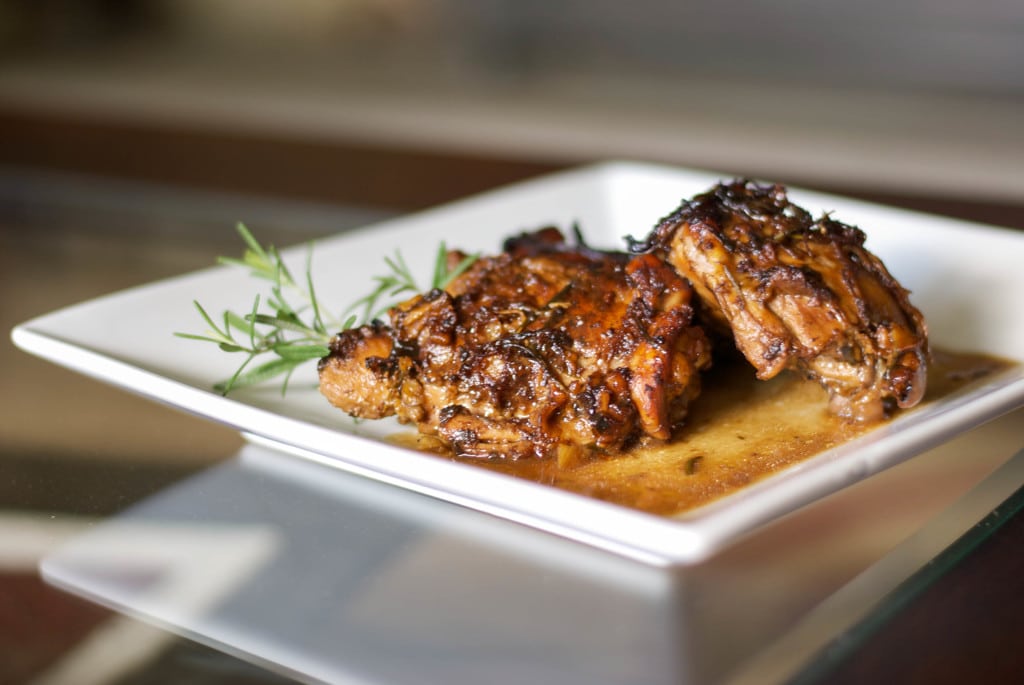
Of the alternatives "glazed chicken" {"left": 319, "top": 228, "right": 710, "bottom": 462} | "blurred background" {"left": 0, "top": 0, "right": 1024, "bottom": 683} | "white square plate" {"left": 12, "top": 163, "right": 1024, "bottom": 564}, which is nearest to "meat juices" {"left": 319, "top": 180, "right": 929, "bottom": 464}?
"glazed chicken" {"left": 319, "top": 228, "right": 710, "bottom": 462}

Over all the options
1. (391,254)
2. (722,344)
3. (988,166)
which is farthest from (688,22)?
(722,344)

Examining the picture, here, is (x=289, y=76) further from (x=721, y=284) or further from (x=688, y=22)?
(x=721, y=284)

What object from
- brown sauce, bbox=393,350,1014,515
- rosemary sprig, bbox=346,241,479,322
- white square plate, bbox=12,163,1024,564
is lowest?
brown sauce, bbox=393,350,1014,515

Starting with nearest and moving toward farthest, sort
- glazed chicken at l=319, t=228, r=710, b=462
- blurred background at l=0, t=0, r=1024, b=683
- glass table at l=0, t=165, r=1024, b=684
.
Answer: glass table at l=0, t=165, r=1024, b=684 < glazed chicken at l=319, t=228, r=710, b=462 < blurred background at l=0, t=0, r=1024, b=683

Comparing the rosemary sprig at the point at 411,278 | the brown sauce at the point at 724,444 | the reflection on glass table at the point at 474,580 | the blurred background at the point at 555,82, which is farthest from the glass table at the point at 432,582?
the blurred background at the point at 555,82

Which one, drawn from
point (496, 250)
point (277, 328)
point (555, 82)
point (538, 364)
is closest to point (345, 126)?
point (555, 82)

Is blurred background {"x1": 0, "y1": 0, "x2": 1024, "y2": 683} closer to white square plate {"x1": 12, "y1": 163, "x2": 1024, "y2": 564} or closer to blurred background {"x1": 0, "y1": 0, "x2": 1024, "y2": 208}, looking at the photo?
blurred background {"x1": 0, "y1": 0, "x2": 1024, "y2": 208}
